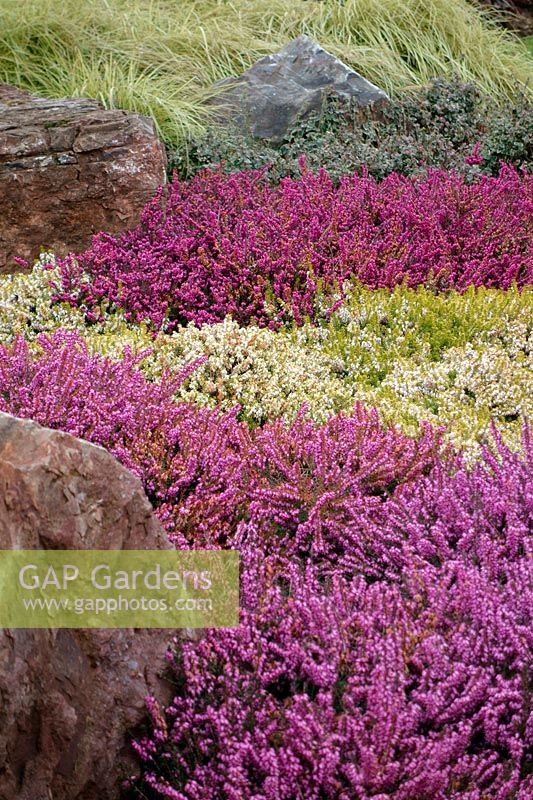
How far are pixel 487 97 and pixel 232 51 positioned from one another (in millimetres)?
2741

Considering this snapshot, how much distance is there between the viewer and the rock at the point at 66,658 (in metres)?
1.90

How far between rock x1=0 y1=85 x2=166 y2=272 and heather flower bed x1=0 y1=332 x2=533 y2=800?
2.25 metres

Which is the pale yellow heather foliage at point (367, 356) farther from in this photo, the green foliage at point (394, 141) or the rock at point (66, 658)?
the green foliage at point (394, 141)

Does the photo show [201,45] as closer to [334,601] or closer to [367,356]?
[367,356]

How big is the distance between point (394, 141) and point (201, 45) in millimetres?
2425

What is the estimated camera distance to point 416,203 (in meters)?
5.59

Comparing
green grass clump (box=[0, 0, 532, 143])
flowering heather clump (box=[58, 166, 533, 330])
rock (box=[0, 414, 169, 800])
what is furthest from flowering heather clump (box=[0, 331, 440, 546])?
green grass clump (box=[0, 0, 532, 143])

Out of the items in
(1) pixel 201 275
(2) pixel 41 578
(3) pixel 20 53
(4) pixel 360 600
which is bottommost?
(3) pixel 20 53

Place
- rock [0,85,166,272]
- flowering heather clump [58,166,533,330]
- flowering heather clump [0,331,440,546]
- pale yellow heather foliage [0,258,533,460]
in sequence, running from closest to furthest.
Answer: flowering heather clump [0,331,440,546], pale yellow heather foliage [0,258,533,460], flowering heather clump [58,166,533,330], rock [0,85,166,272]

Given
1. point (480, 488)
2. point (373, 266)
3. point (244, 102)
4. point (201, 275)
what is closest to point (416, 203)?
point (373, 266)

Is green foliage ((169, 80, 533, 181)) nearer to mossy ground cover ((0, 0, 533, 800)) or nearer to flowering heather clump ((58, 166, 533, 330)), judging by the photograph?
mossy ground cover ((0, 0, 533, 800))

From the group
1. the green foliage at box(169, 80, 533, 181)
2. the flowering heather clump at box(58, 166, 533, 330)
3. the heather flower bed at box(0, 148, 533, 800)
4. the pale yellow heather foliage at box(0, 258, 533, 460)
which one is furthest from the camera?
the green foliage at box(169, 80, 533, 181)

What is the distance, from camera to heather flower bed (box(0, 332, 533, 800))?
1951 mm

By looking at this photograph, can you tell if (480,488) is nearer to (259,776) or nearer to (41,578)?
(259,776)
